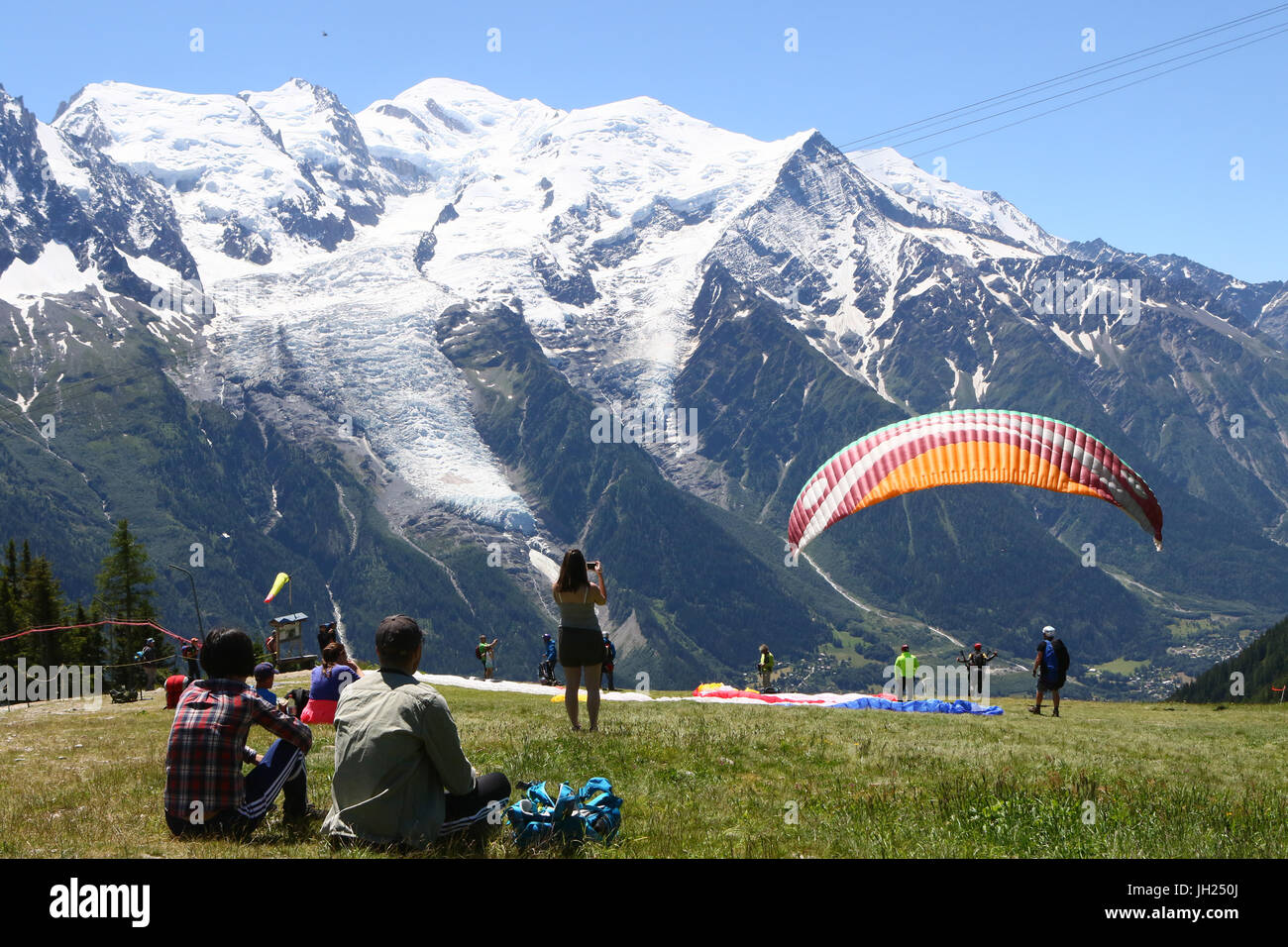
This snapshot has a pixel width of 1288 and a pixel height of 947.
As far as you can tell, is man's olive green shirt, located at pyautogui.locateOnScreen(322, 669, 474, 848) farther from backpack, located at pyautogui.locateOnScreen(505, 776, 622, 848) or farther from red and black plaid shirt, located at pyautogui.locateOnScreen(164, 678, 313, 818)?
red and black plaid shirt, located at pyautogui.locateOnScreen(164, 678, 313, 818)

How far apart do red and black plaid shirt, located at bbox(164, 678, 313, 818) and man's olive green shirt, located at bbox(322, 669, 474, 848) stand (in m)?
1.45

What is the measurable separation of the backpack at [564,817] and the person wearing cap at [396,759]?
0.60 m

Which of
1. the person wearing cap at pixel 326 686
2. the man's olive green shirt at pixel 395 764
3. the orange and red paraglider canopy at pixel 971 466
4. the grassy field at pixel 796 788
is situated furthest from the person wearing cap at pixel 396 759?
the orange and red paraglider canopy at pixel 971 466

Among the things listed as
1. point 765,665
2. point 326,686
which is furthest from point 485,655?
point 326,686

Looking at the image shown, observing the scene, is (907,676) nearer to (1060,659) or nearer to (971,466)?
(1060,659)

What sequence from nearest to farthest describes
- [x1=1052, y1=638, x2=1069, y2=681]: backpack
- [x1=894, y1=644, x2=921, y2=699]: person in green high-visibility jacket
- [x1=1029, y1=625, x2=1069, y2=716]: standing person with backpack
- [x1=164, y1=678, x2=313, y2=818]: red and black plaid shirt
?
[x1=164, y1=678, x2=313, y2=818]: red and black plaid shirt, [x1=1029, y1=625, x2=1069, y2=716]: standing person with backpack, [x1=1052, y1=638, x2=1069, y2=681]: backpack, [x1=894, y1=644, x2=921, y2=699]: person in green high-visibility jacket

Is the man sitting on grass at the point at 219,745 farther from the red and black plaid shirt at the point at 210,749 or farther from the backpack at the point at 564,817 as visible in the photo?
the backpack at the point at 564,817

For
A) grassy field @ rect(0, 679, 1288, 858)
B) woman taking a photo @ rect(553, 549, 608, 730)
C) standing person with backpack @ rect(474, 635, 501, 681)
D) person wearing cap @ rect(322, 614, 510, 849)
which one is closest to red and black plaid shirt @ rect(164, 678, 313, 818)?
grassy field @ rect(0, 679, 1288, 858)

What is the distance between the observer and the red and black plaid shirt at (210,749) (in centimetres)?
1122

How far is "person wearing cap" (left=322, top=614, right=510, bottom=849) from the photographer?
10336 millimetres

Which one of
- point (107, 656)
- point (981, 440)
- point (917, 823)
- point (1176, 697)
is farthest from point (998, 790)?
point (1176, 697)

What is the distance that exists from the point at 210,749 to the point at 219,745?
11 cm
